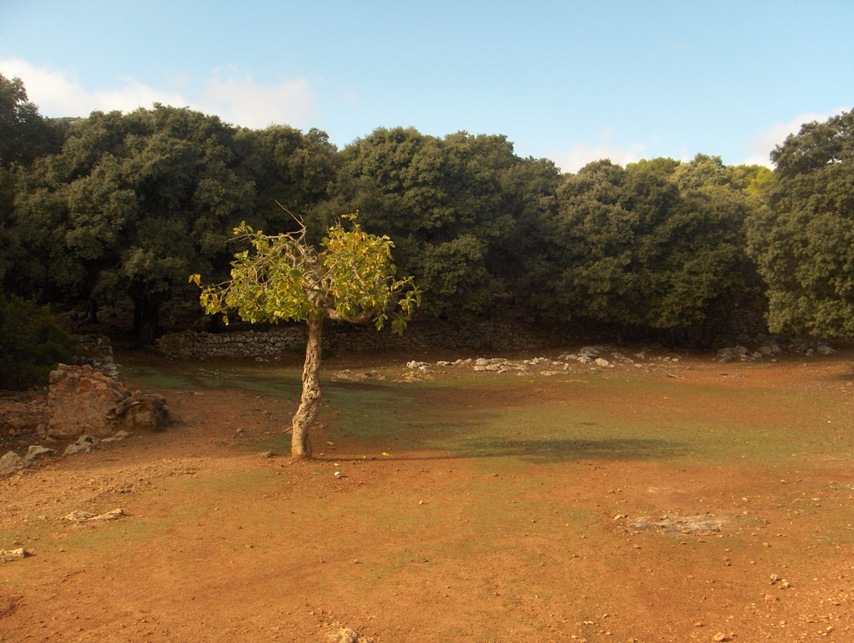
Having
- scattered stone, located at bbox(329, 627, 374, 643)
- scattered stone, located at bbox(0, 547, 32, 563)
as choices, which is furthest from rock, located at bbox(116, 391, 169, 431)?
scattered stone, located at bbox(329, 627, 374, 643)

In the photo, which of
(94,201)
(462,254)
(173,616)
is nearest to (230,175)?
(94,201)

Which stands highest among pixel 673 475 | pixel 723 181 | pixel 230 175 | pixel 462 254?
pixel 723 181

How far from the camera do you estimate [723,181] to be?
1871 inches

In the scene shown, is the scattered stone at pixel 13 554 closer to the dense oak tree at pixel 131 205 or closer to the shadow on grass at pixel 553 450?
the shadow on grass at pixel 553 450

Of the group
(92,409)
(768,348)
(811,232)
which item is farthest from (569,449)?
(768,348)

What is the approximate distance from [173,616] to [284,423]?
8976 mm

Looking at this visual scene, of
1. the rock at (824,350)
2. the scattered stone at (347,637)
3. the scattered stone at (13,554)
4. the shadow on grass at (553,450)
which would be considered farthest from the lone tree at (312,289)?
the rock at (824,350)

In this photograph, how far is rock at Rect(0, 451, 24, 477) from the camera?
34.8ft

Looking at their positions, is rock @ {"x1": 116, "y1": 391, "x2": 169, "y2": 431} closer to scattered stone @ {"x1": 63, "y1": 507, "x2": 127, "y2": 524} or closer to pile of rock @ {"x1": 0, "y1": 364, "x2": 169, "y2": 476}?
pile of rock @ {"x1": 0, "y1": 364, "x2": 169, "y2": 476}

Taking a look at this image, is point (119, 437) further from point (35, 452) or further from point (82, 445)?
point (35, 452)

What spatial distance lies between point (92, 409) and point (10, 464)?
241cm

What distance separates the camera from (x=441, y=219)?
102ft

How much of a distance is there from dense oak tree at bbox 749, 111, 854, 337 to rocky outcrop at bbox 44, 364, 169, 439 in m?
20.1

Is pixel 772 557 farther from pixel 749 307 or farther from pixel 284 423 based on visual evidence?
pixel 749 307
